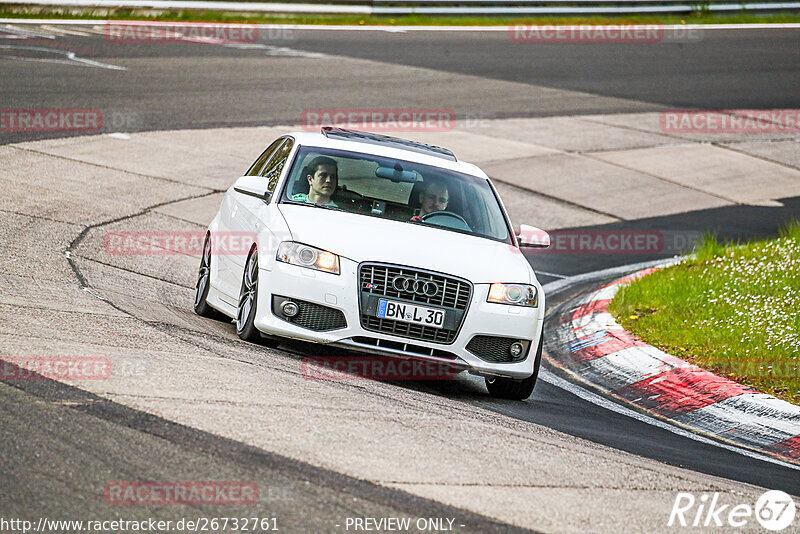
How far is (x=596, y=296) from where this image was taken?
1153 centimetres

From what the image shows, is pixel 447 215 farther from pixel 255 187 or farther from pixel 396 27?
pixel 396 27

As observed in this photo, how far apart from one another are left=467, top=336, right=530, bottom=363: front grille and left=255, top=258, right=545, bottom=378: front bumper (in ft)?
0.11

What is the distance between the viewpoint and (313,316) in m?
7.61

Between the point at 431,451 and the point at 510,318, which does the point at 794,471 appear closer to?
the point at 510,318

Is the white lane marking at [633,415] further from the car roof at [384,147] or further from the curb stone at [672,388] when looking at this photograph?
the car roof at [384,147]

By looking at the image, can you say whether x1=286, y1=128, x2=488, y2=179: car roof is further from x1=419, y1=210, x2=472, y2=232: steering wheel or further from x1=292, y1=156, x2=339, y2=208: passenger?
x1=419, y1=210, x2=472, y2=232: steering wheel

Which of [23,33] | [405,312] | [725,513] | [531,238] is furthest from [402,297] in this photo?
[23,33]

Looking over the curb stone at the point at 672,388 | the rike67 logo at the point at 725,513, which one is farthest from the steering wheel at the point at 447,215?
the rike67 logo at the point at 725,513

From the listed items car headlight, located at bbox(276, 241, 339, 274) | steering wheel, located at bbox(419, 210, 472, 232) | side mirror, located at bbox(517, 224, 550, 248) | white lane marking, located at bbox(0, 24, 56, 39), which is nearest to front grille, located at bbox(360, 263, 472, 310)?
car headlight, located at bbox(276, 241, 339, 274)

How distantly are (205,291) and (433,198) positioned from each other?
203 centimetres

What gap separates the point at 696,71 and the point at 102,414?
24.1 metres

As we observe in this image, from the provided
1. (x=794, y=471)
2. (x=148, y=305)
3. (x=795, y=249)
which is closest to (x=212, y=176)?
(x=148, y=305)

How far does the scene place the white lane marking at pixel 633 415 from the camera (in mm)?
7352

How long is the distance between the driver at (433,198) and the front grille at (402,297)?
110cm
